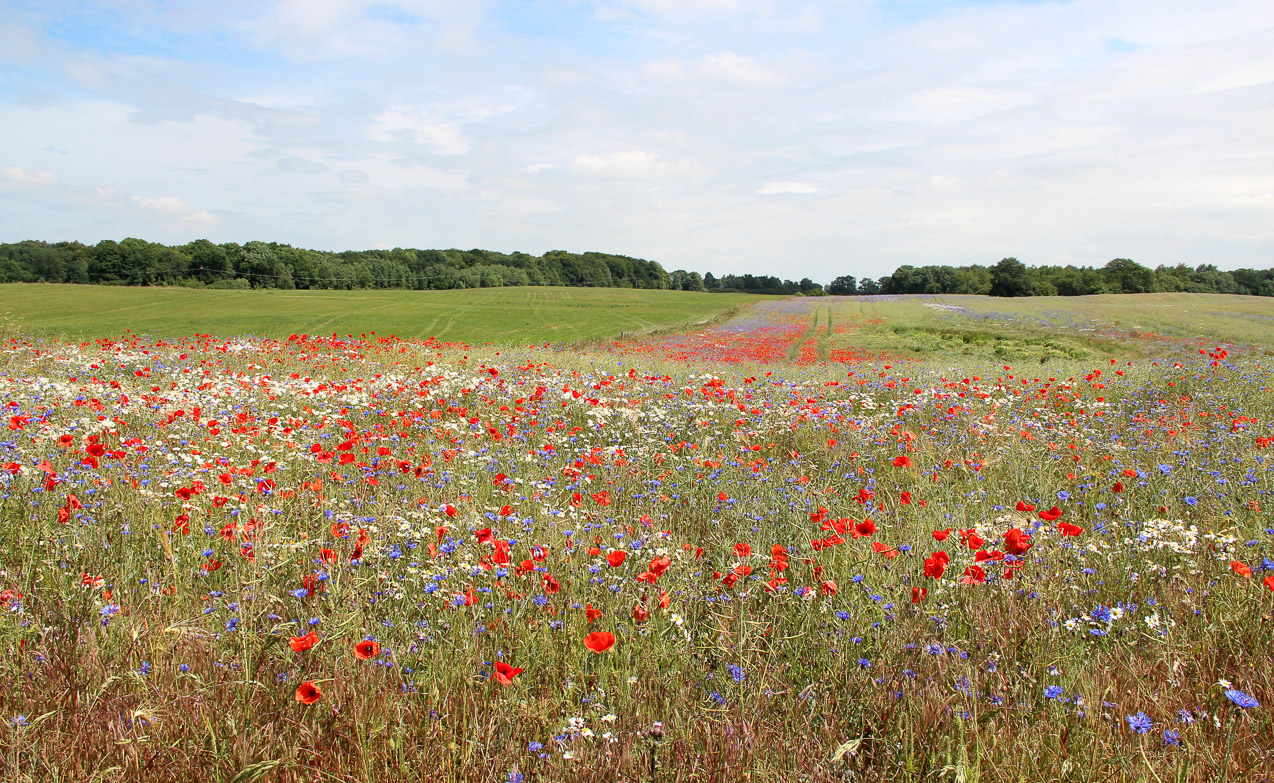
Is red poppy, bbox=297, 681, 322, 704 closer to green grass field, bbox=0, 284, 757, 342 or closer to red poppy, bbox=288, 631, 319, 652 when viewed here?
red poppy, bbox=288, 631, 319, 652

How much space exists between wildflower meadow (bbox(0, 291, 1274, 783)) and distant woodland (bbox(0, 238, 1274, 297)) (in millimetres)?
88270

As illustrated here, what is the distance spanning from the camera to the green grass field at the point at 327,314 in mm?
38375

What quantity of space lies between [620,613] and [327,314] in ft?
171

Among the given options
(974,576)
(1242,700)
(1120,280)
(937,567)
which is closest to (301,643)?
(937,567)

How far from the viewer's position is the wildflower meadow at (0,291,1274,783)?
84.7 inches

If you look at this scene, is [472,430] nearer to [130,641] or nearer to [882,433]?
[130,641]

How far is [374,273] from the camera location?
113000 millimetres

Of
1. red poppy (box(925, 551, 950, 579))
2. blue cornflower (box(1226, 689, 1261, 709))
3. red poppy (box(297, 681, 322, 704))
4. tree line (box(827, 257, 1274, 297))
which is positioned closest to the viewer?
red poppy (box(297, 681, 322, 704))

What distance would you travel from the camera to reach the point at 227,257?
10012 centimetres

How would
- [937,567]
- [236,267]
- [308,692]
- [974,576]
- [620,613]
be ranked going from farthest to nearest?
1. [236,267]
2. [620,613]
3. [974,576]
4. [937,567]
5. [308,692]

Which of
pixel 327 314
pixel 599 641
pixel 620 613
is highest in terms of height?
pixel 327 314

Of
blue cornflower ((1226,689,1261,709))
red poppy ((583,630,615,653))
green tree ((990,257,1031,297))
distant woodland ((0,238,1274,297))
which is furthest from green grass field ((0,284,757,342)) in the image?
green tree ((990,257,1031,297))

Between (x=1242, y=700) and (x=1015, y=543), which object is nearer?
(x=1242, y=700)

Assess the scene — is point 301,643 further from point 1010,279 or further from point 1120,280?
point 1120,280
